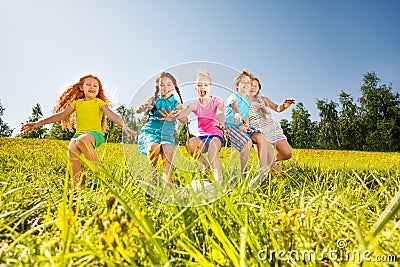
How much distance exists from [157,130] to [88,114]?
152cm

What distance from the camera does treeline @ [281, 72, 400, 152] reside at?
55344 mm

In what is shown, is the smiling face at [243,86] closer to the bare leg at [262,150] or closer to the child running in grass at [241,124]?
the child running in grass at [241,124]

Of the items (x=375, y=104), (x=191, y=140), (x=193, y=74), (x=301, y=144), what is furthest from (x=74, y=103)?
(x=375, y=104)

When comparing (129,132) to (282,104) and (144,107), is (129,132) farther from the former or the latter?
(282,104)

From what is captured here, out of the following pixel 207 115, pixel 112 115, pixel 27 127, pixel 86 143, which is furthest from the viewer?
pixel 112 115

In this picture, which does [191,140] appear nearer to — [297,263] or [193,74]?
[193,74]

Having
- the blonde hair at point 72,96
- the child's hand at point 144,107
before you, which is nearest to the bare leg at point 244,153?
the child's hand at point 144,107

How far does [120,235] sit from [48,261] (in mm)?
259

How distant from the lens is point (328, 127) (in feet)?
203

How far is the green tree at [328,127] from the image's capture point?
2358 inches

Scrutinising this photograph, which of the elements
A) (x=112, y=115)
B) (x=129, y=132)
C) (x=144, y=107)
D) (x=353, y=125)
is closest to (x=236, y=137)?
(x=144, y=107)

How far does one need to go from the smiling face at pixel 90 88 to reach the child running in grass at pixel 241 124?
103 inches

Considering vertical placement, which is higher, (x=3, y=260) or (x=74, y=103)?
(x=74, y=103)

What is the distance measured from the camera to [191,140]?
9.67ft
